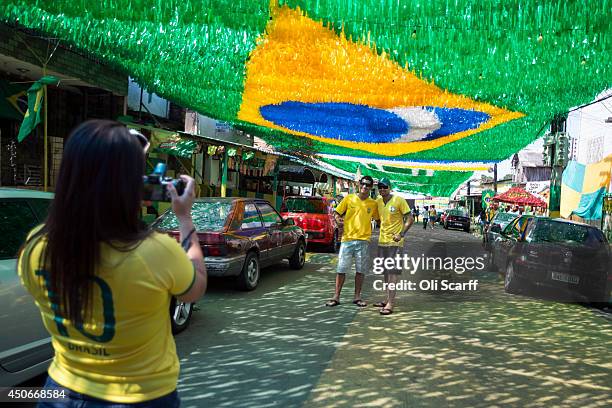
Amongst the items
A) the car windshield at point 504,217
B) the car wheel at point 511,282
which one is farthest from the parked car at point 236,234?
the car windshield at point 504,217

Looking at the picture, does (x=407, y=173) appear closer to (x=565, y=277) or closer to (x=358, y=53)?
(x=565, y=277)

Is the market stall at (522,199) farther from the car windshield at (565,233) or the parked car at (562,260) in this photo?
the parked car at (562,260)

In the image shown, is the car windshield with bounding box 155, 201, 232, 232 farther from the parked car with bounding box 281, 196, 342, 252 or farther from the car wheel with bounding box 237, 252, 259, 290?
the parked car with bounding box 281, 196, 342, 252

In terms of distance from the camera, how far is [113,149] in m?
1.50

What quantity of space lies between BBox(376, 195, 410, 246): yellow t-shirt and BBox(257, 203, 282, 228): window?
9.04 feet

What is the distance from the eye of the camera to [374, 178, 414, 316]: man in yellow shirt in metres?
6.83

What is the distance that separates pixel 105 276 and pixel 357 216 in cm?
566

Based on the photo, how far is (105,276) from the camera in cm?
152

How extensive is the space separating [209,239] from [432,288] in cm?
442

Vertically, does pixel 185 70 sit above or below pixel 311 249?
above

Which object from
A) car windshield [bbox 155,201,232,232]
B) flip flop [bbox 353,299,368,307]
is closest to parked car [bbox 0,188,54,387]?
car windshield [bbox 155,201,232,232]

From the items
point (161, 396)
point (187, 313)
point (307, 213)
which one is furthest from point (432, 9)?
point (307, 213)

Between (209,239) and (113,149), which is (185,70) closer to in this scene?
(209,239)

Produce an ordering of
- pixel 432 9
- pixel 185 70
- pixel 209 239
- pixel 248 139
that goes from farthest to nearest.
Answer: pixel 248 139
pixel 185 70
pixel 209 239
pixel 432 9
